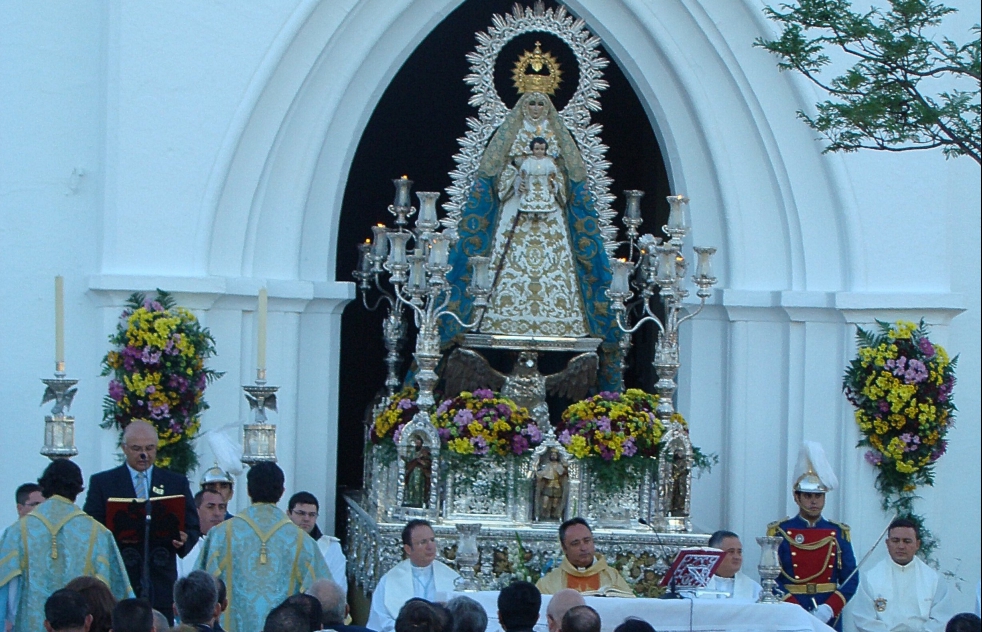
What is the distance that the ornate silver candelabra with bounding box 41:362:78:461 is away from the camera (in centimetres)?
784

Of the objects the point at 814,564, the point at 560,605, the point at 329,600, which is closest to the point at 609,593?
the point at 814,564

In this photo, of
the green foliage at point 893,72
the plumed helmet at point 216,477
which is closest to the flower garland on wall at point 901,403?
the green foliage at point 893,72

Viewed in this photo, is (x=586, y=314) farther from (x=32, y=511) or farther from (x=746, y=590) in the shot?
(x=32, y=511)

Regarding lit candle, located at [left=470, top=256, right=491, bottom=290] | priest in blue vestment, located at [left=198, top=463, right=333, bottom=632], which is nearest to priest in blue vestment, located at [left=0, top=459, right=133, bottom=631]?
priest in blue vestment, located at [left=198, top=463, right=333, bottom=632]

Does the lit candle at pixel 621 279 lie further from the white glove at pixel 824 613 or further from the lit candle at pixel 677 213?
the white glove at pixel 824 613

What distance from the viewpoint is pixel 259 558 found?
23.1 ft

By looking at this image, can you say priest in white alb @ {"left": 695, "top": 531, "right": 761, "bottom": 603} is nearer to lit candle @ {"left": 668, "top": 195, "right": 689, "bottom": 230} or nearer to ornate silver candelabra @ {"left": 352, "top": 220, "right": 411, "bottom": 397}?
lit candle @ {"left": 668, "top": 195, "right": 689, "bottom": 230}

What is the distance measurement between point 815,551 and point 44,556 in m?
4.24

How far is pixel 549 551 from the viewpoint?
31.4ft

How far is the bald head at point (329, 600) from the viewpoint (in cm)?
614

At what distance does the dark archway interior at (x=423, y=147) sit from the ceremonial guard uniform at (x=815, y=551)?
3.93 metres

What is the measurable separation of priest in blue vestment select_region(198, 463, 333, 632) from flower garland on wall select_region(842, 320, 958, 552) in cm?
429

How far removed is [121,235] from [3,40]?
138 centimetres

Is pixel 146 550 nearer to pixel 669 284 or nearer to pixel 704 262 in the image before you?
pixel 669 284
